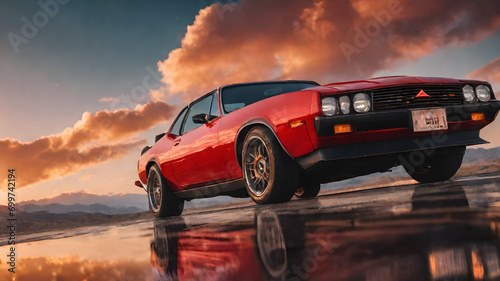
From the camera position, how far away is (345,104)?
3.74m

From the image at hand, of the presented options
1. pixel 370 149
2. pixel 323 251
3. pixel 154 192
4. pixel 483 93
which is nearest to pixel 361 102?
pixel 370 149

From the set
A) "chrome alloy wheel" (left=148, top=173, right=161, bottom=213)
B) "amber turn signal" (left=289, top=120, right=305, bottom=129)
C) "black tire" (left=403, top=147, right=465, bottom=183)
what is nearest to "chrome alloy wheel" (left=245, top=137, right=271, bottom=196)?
"amber turn signal" (left=289, top=120, right=305, bottom=129)

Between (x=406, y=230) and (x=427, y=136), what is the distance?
2238 mm

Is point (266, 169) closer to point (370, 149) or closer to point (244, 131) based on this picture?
point (244, 131)

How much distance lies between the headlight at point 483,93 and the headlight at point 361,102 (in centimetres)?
133

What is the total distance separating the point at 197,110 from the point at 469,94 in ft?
10.4

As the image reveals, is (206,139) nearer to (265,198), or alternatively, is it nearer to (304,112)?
(265,198)

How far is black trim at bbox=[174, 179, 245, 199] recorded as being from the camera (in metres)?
4.58

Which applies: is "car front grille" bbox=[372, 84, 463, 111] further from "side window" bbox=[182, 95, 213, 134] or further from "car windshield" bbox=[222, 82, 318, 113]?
"side window" bbox=[182, 95, 213, 134]

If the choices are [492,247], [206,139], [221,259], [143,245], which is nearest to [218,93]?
[206,139]

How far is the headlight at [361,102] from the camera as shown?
3750 millimetres

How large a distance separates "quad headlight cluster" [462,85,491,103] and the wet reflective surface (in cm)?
152

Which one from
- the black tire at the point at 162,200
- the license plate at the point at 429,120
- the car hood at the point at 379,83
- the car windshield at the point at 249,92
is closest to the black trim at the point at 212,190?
the black tire at the point at 162,200

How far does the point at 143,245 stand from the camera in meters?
2.82
